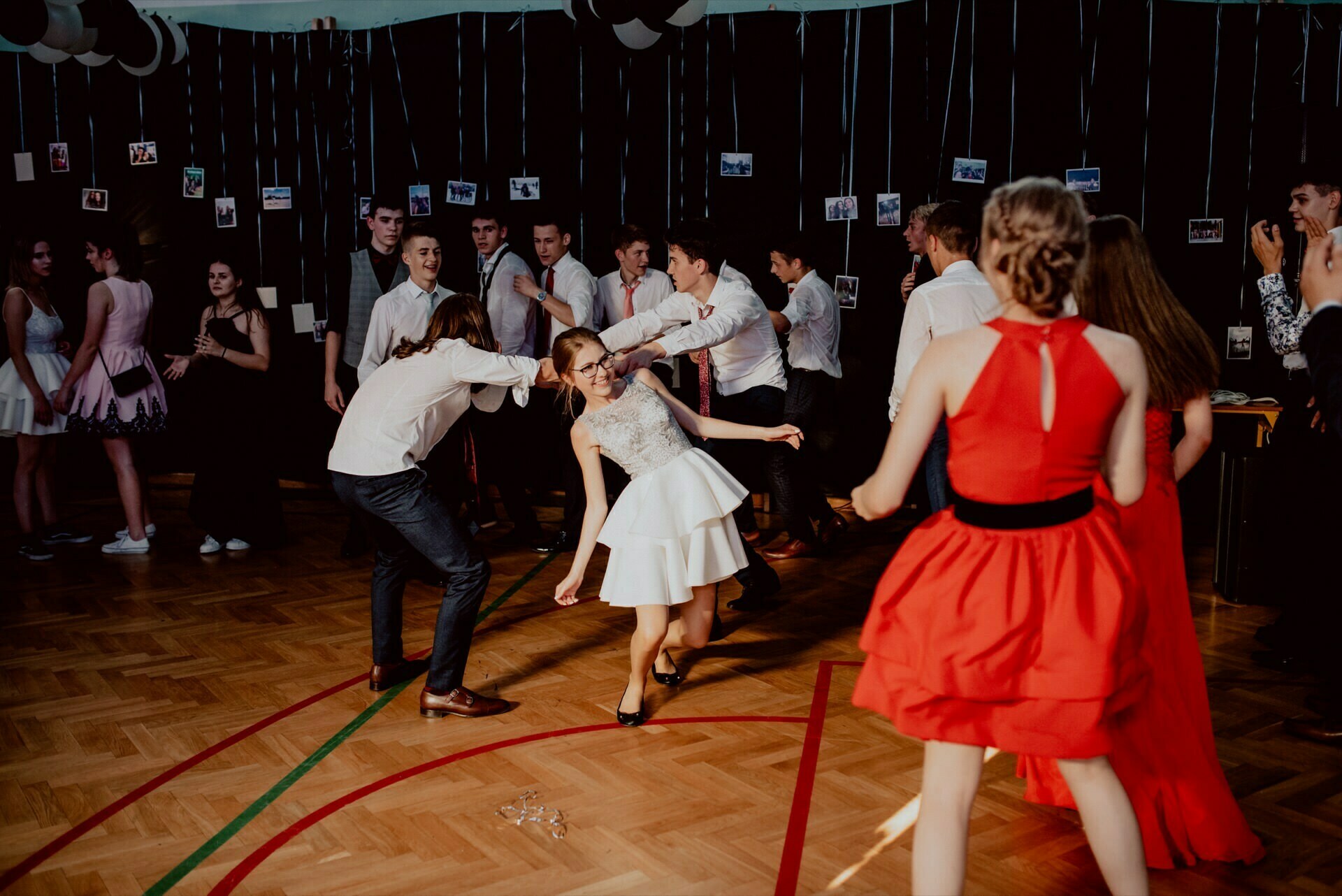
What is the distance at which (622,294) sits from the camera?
20.5ft

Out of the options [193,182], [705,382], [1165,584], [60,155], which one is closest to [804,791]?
[1165,584]

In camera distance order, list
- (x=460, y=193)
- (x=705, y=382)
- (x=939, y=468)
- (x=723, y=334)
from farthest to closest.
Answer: (x=460, y=193) → (x=705, y=382) → (x=723, y=334) → (x=939, y=468)

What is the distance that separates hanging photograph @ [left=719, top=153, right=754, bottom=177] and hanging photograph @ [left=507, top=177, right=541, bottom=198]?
3.90 ft

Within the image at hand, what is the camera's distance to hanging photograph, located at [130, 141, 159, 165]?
298 inches

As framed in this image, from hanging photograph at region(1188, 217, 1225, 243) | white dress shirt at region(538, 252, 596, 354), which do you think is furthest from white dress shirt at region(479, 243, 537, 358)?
hanging photograph at region(1188, 217, 1225, 243)

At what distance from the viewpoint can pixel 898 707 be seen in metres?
1.93

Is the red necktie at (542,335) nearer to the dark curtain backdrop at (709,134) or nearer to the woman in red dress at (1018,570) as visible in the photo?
the dark curtain backdrop at (709,134)

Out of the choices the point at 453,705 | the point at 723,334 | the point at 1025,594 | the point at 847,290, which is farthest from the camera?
the point at 847,290

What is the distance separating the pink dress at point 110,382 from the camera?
5730 millimetres

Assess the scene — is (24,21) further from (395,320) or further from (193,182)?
(193,182)

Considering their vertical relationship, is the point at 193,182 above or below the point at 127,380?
above

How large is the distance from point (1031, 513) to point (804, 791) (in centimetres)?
136

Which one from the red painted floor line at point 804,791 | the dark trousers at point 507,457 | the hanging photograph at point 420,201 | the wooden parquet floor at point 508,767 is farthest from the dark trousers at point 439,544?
the hanging photograph at point 420,201

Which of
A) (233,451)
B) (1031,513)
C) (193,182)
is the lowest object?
(233,451)
